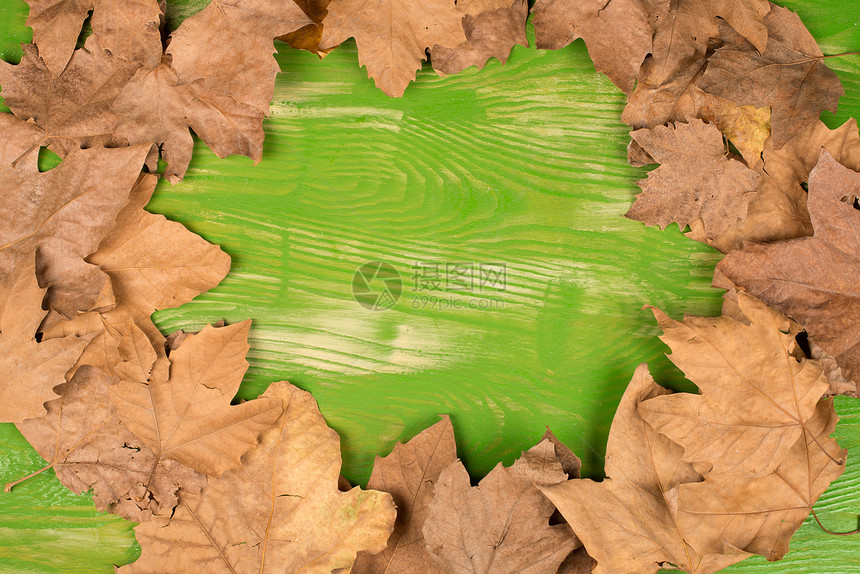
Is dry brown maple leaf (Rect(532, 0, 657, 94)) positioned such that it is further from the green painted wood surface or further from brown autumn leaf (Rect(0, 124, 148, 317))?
brown autumn leaf (Rect(0, 124, 148, 317))

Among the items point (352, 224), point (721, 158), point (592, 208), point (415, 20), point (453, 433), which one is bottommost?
point (453, 433)

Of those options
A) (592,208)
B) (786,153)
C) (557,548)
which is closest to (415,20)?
(592,208)

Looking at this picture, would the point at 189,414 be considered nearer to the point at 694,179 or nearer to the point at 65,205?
the point at 65,205

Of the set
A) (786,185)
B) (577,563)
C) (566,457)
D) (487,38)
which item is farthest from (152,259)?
(786,185)

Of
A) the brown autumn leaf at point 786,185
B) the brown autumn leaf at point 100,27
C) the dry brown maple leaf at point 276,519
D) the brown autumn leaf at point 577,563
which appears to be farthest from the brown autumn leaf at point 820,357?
the brown autumn leaf at point 100,27

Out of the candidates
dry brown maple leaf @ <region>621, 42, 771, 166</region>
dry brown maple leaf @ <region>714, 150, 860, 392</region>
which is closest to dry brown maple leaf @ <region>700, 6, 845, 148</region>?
dry brown maple leaf @ <region>621, 42, 771, 166</region>

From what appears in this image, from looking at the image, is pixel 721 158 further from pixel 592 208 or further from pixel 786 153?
pixel 592 208
